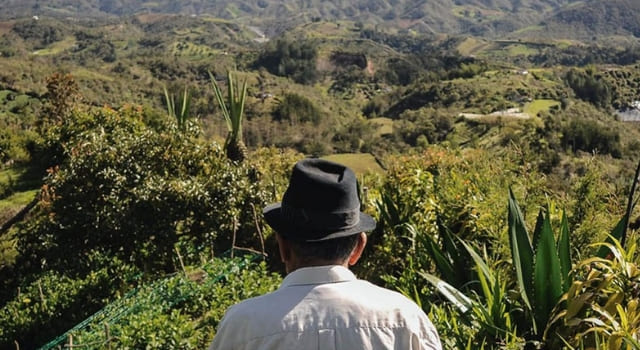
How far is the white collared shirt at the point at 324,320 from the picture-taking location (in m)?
1.41

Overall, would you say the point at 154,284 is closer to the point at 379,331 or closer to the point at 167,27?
the point at 379,331

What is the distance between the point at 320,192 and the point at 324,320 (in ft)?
1.22

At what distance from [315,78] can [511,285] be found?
90579mm

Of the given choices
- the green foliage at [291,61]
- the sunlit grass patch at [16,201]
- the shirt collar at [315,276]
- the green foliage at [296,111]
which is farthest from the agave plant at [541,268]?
the green foliage at [291,61]

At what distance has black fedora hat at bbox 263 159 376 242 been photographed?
1.55 m

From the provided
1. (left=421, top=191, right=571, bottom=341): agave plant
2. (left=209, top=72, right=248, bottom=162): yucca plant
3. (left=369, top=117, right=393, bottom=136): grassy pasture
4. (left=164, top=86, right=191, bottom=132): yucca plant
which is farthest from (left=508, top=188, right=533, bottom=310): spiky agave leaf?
(left=369, top=117, right=393, bottom=136): grassy pasture

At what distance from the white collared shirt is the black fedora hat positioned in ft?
0.39

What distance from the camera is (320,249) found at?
1543mm

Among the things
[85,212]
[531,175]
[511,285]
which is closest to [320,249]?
[511,285]

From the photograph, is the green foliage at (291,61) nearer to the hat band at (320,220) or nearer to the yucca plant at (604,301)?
the yucca plant at (604,301)

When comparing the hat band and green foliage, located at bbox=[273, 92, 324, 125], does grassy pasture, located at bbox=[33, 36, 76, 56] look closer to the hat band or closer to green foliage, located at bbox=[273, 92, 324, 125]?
green foliage, located at bbox=[273, 92, 324, 125]

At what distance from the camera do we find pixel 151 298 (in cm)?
520

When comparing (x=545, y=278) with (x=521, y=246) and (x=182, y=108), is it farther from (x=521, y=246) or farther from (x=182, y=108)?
(x=182, y=108)

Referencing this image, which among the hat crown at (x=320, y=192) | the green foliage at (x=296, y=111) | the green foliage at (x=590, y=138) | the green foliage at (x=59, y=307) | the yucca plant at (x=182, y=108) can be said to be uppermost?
the hat crown at (x=320, y=192)
